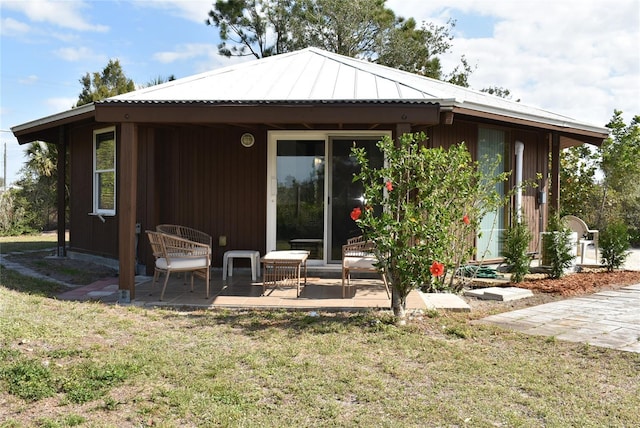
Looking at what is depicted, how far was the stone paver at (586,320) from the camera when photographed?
466 cm

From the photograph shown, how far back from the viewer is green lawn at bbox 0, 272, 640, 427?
299 cm

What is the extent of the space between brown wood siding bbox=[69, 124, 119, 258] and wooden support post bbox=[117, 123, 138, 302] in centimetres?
321

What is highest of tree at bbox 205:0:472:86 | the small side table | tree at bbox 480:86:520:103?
tree at bbox 205:0:472:86

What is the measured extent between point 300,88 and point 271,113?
3.29 ft

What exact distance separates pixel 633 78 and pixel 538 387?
16.3m

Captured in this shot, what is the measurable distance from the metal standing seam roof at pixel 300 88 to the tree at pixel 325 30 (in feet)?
Answer: 46.6

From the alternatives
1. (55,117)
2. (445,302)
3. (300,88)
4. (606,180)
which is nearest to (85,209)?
(55,117)

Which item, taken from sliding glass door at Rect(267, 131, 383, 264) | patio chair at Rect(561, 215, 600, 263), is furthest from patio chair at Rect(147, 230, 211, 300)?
patio chair at Rect(561, 215, 600, 263)

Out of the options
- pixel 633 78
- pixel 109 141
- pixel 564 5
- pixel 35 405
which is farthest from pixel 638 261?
pixel 35 405

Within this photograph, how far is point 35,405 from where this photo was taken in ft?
10.2

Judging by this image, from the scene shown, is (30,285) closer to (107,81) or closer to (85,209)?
(85,209)

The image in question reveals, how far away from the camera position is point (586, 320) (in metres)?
5.43

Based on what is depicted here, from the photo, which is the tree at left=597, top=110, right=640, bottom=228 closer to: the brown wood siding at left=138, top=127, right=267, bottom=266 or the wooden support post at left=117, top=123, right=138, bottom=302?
the brown wood siding at left=138, top=127, right=267, bottom=266

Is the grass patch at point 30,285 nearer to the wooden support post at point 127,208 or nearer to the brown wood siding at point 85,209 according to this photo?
the wooden support post at point 127,208
